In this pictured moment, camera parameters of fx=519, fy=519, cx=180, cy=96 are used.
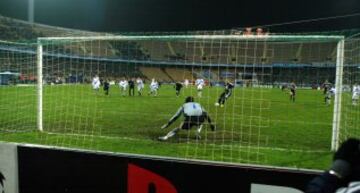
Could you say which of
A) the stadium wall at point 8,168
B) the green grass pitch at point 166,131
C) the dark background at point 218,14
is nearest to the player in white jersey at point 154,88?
the green grass pitch at point 166,131

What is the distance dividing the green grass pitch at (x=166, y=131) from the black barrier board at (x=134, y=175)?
4883 mm

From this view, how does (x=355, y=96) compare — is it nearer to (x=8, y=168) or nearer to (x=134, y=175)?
(x=134, y=175)

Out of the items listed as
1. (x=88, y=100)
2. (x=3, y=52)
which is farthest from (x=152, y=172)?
(x=88, y=100)

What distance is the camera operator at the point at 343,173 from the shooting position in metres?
2.25

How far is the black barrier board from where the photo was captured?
4340mm

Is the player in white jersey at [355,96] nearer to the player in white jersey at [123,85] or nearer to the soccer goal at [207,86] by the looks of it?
the soccer goal at [207,86]

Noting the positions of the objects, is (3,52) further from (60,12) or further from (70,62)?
(60,12)

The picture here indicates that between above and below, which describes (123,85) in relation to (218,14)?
below

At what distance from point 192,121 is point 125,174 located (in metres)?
7.88

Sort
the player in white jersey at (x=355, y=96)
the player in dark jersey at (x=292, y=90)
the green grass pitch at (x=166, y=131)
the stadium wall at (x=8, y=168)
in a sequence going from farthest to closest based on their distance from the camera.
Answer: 1. the player in dark jersey at (x=292, y=90)
2. the player in white jersey at (x=355, y=96)
3. the green grass pitch at (x=166, y=131)
4. the stadium wall at (x=8, y=168)

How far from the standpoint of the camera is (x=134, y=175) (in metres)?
4.93

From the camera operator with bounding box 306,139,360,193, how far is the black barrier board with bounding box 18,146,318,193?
6.41 feet

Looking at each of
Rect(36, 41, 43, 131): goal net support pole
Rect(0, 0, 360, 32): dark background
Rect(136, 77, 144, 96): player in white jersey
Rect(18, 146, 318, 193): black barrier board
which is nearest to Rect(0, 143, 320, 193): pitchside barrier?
Rect(18, 146, 318, 193): black barrier board

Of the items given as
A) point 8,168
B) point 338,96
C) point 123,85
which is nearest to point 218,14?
point 338,96
